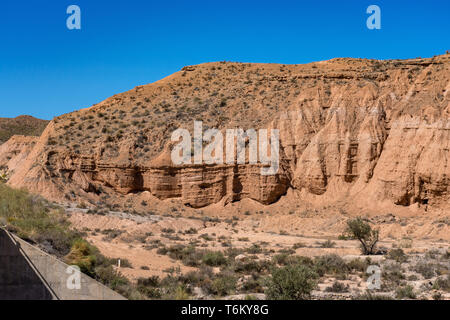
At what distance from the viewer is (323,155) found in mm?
36625

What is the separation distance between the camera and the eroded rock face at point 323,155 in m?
33.4

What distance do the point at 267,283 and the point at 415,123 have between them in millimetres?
24107

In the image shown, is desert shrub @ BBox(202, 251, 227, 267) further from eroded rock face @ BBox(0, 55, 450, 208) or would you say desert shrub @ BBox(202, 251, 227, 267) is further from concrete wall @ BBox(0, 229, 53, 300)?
eroded rock face @ BBox(0, 55, 450, 208)

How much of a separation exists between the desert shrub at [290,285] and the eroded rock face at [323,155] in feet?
68.2

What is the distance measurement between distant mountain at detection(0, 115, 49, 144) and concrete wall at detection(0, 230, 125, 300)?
6766cm

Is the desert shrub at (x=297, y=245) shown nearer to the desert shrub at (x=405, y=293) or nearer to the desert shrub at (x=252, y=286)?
the desert shrub at (x=252, y=286)

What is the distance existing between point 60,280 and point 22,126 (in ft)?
249

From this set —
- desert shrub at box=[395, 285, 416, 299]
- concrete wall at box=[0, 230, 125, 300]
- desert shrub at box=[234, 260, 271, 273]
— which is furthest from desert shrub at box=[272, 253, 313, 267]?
concrete wall at box=[0, 230, 125, 300]

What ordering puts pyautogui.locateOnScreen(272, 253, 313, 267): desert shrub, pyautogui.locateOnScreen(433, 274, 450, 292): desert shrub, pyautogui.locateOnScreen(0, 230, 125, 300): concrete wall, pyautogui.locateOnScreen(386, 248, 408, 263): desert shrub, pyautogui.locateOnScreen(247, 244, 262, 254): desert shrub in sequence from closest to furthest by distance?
pyautogui.locateOnScreen(0, 230, 125, 300): concrete wall → pyautogui.locateOnScreen(433, 274, 450, 292): desert shrub → pyautogui.locateOnScreen(272, 253, 313, 267): desert shrub → pyautogui.locateOnScreen(386, 248, 408, 263): desert shrub → pyautogui.locateOnScreen(247, 244, 262, 254): desert shrub

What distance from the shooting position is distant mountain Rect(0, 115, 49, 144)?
253ft

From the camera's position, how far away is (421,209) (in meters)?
31.9

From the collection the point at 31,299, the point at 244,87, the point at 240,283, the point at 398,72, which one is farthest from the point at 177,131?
the point at 31,299

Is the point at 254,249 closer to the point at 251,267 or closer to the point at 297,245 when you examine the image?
the point at 297,245

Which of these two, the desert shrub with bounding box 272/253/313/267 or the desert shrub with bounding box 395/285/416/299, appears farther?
the desert shrub with bounding box 272/253/313/267
